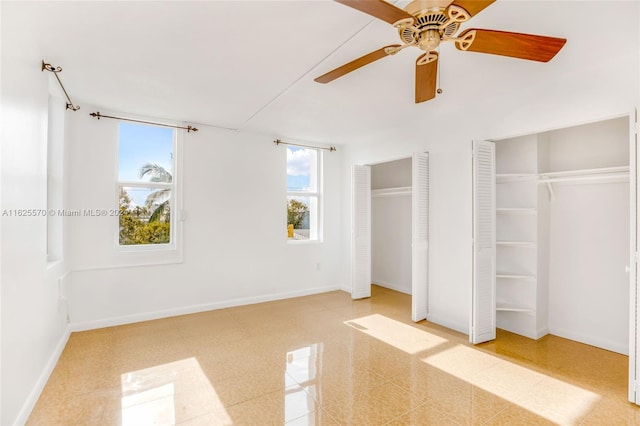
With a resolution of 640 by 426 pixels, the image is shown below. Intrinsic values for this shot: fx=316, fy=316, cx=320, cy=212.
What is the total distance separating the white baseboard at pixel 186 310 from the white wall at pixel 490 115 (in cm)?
207

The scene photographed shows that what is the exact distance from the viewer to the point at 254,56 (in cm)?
242

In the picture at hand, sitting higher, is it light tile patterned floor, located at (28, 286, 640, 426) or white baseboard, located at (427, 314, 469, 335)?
Result: white baseboard, located at (427, 314, 469, 335)

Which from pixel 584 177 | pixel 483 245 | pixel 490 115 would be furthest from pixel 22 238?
pixel 584 177

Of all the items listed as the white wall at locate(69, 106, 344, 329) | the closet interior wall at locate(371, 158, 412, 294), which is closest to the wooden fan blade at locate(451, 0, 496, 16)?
the white wall at locate(69, 106, 344, 329)

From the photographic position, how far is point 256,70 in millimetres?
2654

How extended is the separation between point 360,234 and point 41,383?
3870 millimetres

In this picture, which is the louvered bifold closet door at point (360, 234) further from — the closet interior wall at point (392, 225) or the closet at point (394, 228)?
the closet interior wall at point (392, 225)

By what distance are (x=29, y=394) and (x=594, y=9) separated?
170 inches

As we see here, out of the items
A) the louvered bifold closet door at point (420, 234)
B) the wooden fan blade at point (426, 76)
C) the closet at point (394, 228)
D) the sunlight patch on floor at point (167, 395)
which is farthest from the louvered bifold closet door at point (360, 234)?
the sunlight patch on floor at point (167, 395)

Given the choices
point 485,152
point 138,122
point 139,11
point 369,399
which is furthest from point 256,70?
point 369,399

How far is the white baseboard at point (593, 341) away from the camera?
3.01m

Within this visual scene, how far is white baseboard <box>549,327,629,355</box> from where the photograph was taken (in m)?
3.01

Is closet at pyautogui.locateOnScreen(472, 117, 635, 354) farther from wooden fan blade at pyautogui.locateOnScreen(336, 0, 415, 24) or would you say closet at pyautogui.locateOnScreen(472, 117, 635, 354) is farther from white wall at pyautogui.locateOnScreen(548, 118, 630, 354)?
wooden fan blade at pyautogui.locateOnScreen(336, 0, 415, 24)

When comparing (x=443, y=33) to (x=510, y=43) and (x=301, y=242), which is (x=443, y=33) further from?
(x=301, y=242)
